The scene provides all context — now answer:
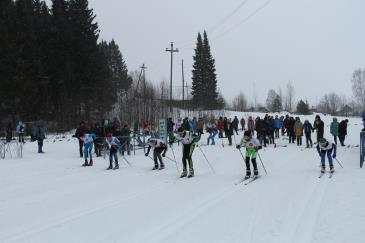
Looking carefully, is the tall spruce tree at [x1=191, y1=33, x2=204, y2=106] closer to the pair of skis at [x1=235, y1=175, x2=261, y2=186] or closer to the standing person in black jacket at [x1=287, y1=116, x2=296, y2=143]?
the standing person in black jacket at [x1=287, y1=116, x2=296, y2=143]

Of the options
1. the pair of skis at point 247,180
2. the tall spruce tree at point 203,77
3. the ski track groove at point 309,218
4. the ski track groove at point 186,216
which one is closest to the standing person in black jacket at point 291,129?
the pair of skis at point 247,180

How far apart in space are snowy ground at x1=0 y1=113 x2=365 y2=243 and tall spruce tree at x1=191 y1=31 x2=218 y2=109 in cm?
5250

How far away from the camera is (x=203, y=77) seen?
6900 cm

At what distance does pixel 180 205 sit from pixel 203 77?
60.2 m

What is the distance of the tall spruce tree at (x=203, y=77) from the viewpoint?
68875mm

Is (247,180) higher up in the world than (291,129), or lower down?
lower down

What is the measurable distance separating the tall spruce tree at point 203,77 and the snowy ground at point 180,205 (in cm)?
5250

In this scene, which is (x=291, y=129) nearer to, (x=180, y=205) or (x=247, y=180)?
(x=247, y=180)

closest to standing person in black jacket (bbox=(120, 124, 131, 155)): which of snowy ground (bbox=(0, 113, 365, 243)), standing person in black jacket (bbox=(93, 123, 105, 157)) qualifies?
standing person in black jacket (bbox=(93, 123, 105, 157))

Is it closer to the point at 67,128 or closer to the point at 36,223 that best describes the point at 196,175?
the point at 36,223

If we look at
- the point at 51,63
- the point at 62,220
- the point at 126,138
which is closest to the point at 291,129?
the point at 126,138

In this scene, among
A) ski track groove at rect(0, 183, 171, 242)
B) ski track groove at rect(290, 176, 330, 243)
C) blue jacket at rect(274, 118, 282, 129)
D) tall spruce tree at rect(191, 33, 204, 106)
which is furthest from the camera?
tall spruce tree at rect(191, 33, 204, 106)

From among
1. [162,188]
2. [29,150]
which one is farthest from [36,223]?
[29,150]

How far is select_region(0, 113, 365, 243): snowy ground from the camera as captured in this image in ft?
24.2
